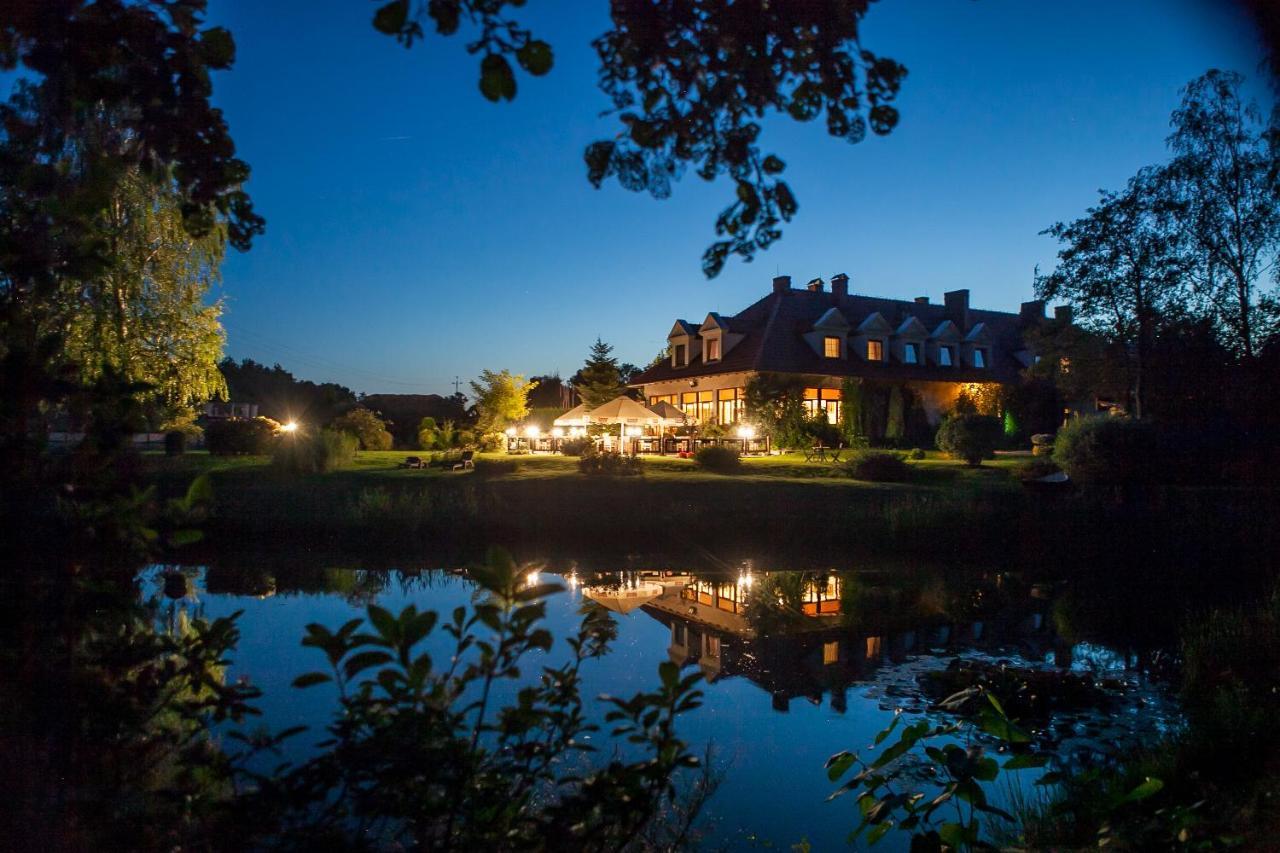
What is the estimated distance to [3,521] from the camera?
183 cm

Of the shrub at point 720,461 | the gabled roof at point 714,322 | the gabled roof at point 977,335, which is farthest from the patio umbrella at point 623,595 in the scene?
the gabled roof at point 977,335

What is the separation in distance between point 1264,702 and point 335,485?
16505 mm

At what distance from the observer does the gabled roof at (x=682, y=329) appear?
33594mm

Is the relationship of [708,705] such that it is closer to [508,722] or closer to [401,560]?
[508,722]

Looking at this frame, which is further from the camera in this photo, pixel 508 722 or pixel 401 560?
pixel 401 560

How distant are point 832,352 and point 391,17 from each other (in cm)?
3104

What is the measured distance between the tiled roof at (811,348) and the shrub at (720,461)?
9199mm

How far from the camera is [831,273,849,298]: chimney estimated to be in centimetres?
3488

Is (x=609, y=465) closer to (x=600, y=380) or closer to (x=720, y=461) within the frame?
(x=720, y=461)

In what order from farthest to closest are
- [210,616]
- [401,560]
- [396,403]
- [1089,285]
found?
[396,403] → [1089,285] → [401,560] → [210,616]

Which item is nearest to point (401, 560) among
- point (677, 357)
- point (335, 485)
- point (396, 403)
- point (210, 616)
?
point (210, 616)

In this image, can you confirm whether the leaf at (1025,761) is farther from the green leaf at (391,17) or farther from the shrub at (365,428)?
the shrub at (365,428)

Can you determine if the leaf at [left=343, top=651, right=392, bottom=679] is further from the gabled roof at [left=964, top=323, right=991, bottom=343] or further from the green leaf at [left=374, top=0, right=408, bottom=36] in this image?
the gabled roof at [left=964, top=323, right=991, bottom=343]

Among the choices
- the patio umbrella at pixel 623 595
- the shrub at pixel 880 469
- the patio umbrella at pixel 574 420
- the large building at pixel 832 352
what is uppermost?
the large building at pixel 832 352
